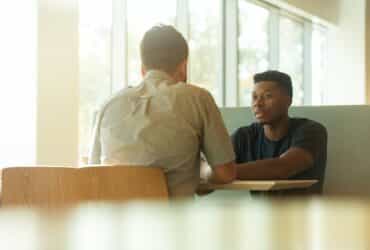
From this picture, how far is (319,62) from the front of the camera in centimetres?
836

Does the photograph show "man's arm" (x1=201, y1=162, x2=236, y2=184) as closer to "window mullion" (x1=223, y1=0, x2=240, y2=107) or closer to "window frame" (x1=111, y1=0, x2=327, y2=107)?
"window frame" (x1=111, y1=0, x2=327, y2=107)

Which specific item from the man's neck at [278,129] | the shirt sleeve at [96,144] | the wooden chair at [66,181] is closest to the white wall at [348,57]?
the man's neck at [278,129]

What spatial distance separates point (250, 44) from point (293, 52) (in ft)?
3.81

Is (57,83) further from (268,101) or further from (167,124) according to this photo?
(167,124)

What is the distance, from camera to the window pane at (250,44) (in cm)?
663

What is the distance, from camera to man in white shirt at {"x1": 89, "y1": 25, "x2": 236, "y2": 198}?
5.84ft

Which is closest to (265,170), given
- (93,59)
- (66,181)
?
(66,181)

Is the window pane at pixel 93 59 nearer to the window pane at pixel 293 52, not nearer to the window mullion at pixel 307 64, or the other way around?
the window pane at pixel 293 52

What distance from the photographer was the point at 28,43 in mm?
3537

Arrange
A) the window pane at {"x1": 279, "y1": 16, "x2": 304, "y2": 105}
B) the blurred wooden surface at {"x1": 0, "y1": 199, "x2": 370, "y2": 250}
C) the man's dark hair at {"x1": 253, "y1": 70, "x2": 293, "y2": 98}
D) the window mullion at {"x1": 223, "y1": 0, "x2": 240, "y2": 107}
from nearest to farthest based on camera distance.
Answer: the blurred wooden surface at {"x1": 0, "y1": 199, "x2": 370, "y2": 250} < the man's dark hair at {"x1": 253, "y1": 70, "x2": 293, "y2": 98} < the window mullion at {"x1": 223, "y1": 0, "x2": 240, "y2": 107} < the window pane at {"x1": 279, "y1": 16, "x2": 304, "y2": 105}

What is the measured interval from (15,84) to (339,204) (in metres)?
3.39

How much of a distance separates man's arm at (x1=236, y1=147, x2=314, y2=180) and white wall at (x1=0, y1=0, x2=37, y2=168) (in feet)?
5.33

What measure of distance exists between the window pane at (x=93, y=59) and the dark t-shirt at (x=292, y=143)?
1502 millimetres

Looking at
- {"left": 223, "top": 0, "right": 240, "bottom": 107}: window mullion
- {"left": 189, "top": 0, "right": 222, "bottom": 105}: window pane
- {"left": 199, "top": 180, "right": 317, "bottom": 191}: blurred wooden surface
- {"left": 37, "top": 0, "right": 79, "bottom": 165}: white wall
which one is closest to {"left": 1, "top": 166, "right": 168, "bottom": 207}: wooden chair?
{"left": 199, "top": 180, "right": 317, "bottom": 191}: blurred wooden surface
